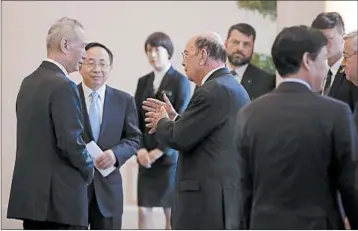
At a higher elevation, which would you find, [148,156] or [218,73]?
[218,73]

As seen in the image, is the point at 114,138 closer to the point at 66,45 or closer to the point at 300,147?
the point at 66,45

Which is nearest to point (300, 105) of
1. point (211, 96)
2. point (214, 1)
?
point (211, 96)

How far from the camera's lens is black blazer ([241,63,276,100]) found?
4.43 metres

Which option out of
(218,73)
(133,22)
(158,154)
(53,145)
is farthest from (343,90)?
(133,22)

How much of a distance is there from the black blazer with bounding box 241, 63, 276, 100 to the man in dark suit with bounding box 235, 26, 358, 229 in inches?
73.9

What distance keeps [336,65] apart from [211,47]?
0.72m

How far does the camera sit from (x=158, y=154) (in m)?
4.76

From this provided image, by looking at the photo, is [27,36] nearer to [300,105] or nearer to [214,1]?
[214,1]

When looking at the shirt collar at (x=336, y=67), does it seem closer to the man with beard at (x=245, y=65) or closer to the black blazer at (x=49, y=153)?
the man with beard at (x=245, y=65)

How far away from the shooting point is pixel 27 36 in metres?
5.20

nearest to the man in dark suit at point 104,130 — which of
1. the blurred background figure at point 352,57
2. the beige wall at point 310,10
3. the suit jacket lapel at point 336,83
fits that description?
the suit jacket lapel at point 336,83

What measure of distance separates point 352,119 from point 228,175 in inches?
35.9

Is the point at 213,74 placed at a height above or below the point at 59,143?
above

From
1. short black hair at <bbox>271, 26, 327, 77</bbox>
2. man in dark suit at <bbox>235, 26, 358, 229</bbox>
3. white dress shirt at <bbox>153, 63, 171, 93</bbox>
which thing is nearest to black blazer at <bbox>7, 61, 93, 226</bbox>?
man in dark suit at <bbox>235, 26, 358, 229</bbox>
